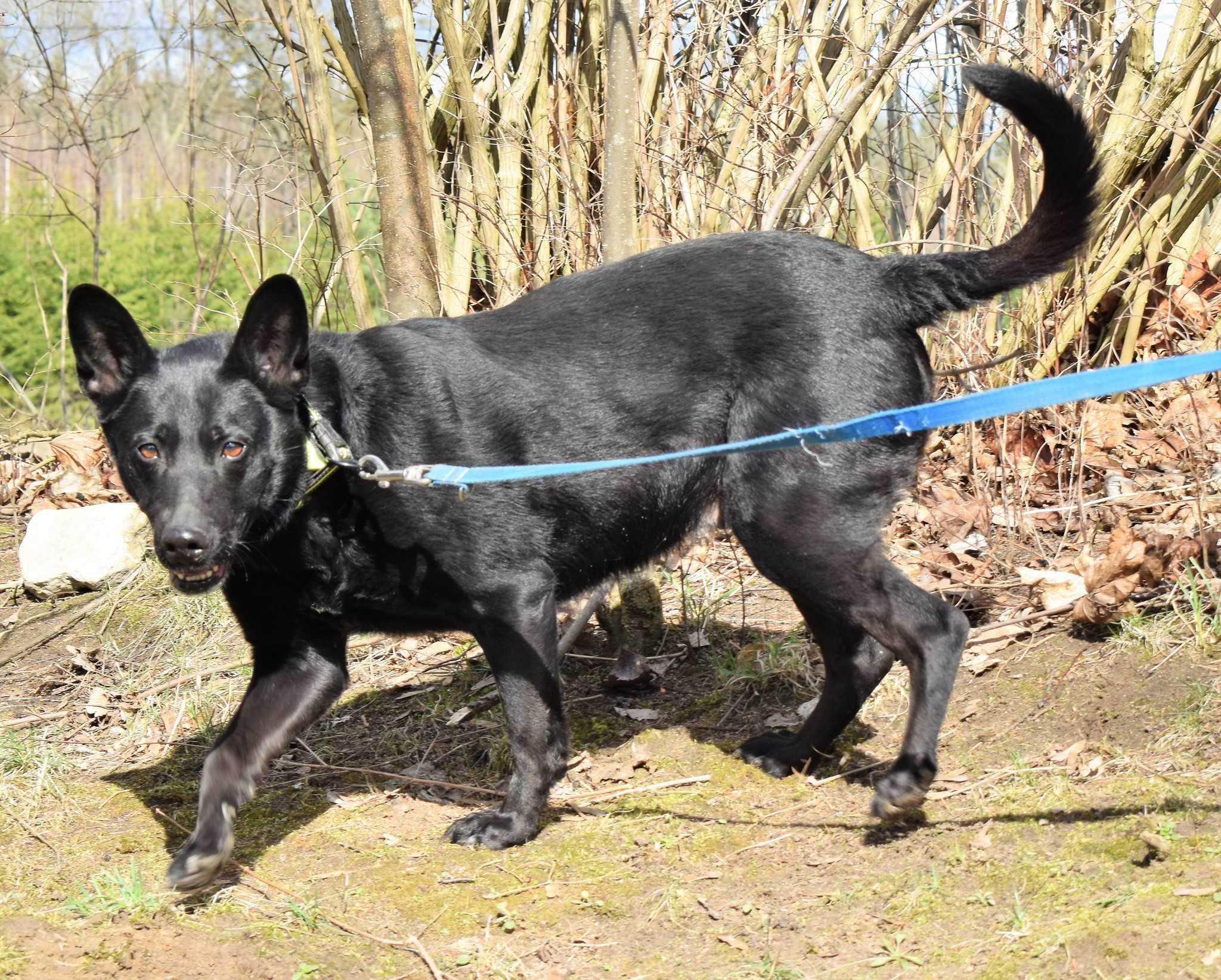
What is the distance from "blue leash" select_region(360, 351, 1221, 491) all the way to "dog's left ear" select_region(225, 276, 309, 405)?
0.32m

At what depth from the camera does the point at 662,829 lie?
3346mm

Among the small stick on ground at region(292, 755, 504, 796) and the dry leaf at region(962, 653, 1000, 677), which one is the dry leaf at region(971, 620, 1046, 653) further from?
the small stick on ground at region(292, 755, 504, 796)

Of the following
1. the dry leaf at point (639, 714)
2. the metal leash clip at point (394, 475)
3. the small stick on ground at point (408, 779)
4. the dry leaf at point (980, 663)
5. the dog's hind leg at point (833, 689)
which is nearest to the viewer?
the metal leash clip at point (394, 475)

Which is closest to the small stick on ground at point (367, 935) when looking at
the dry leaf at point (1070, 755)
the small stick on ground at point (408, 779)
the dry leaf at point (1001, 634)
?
the small stick on ground at point (408, 779)

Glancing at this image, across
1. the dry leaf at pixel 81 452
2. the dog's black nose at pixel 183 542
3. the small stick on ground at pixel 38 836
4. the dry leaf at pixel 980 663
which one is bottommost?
the dry leaf at pixel 81 452

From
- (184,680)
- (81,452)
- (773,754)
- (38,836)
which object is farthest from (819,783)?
(81,452)

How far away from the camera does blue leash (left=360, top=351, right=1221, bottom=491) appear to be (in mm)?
2256

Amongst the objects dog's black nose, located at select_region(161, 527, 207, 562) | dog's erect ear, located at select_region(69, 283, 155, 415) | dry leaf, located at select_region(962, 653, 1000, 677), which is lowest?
dry leaf, located at select_region(962, 653, 1000, 677)

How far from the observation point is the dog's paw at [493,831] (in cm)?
334

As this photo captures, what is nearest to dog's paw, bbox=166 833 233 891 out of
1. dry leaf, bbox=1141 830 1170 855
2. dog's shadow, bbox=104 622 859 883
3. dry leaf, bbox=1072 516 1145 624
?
dog's shadow, bbox=104 622 859 883

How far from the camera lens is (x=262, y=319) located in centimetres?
312

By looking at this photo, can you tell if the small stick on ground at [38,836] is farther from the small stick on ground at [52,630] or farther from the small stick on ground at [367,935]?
the small stick on ground at [52,630]

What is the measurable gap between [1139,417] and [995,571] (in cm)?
96

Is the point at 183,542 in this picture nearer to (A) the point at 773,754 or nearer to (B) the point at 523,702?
(B) the point at 523,702
